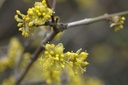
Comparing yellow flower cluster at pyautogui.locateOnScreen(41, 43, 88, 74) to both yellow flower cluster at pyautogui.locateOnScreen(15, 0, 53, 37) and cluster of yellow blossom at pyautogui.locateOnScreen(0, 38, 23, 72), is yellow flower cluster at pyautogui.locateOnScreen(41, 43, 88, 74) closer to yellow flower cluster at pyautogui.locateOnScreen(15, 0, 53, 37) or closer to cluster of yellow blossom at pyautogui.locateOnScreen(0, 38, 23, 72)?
yellow flower cluster at pyautogui.locateOnScreen(15, 0, 53, 37)

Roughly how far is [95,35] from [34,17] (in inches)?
115

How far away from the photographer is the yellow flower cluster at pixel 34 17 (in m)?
1.64

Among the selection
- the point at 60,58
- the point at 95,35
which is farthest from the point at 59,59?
the point at 95,35

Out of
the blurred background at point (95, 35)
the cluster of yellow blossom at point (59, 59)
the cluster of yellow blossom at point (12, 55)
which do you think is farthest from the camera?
the blurred background at point (95, 35)

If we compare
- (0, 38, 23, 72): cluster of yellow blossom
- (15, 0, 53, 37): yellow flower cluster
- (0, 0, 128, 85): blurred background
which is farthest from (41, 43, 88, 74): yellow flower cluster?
(0, 0, 128, 85): blurred background

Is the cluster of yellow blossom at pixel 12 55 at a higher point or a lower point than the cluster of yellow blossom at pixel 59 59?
higher

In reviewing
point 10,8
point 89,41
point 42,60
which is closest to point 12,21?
→ point 10,8

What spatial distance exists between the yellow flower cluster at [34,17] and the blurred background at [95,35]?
2.38m

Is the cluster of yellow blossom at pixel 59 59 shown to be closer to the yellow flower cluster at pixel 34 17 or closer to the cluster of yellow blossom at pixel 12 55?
the yellow flower cluster at pixel 34 17

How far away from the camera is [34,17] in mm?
1669

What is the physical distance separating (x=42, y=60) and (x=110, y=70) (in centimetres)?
298

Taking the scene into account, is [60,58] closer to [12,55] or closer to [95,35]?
[12,55]

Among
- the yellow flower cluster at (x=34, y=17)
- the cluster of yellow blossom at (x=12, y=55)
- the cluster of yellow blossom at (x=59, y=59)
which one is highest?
the cluster of yellow blossom at (x=12, y=55)

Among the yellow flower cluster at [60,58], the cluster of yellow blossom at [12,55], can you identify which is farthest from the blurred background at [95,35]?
the yellow flower cluster at [60,58]
